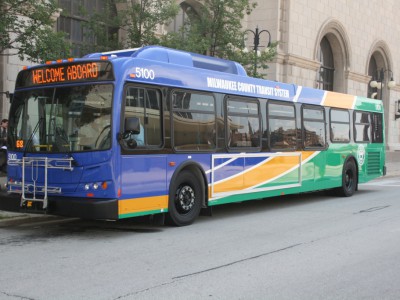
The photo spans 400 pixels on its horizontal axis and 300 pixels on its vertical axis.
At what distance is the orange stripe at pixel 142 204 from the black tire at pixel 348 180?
7.69 m

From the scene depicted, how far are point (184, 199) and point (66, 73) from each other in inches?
120

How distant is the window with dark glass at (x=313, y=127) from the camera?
1337 centimetres

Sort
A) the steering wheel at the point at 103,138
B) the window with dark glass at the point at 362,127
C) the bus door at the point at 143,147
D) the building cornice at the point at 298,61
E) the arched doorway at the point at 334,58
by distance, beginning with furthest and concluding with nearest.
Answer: the arched doorway at the point at 334,58 → the building cornice at the point at 298,61 → the window with dark glass at the point at 362,127 → the bus door at the point at 143,147 → the steering wheel at the point at 103,138

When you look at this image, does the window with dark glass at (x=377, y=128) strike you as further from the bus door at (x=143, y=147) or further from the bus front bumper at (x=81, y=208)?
the bus front bumper at (x=81, y=208)

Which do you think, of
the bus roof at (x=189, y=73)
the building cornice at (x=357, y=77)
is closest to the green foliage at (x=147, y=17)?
the bus roof at (x=189, y=73)

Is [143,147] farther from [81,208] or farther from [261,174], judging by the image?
[261,174]

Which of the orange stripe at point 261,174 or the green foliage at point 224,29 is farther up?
the green foliage at point 224,29

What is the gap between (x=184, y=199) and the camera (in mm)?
9648

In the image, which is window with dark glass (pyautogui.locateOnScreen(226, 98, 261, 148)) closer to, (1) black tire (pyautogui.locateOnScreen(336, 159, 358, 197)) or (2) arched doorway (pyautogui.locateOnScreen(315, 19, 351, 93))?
(1) black tire (pyautogui.locateOnScreen(336, 159, 358, 197))

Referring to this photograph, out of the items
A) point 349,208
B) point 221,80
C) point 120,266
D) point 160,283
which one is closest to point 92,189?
point 120,266

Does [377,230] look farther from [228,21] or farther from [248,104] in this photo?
[228,21]

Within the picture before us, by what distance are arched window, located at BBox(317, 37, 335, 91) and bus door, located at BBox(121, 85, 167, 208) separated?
86.1ft

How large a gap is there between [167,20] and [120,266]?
10900 mm

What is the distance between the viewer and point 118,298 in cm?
512
